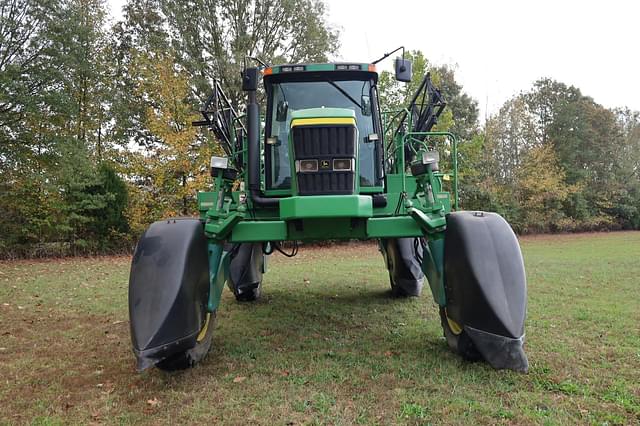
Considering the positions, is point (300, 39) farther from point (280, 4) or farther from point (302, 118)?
point (302, 118)

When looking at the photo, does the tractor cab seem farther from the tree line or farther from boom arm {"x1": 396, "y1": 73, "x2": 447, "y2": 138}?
the tree line

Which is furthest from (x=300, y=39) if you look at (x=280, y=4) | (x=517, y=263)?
(x=517, y=263)

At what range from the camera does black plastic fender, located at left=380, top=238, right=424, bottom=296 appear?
6938mm

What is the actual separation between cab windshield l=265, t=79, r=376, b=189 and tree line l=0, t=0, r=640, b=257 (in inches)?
504

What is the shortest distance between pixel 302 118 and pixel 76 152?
46.8 ft

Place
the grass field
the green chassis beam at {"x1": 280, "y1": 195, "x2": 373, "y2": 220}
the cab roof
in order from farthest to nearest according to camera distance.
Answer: the cab roof < the green chassis beam at {"x1": 280, "y1": 195, "x2": 373, "y2": 220} < the grass field

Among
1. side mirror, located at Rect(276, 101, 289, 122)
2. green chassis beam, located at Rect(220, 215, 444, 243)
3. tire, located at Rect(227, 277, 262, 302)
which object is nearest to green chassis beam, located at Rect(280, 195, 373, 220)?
green chassis beam, located at Rect(220, 215, 444, 243)

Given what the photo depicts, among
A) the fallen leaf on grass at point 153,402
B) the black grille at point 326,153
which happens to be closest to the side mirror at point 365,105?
the black grille at point 326,153

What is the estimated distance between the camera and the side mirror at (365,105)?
200 inches

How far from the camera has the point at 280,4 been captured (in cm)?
2241

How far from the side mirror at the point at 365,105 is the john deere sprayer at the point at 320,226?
11 millimetres

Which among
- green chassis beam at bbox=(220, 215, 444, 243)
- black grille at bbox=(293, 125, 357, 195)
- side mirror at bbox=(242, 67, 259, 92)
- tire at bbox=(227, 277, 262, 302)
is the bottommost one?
tire at bbox=(227, 277, 262, 302)

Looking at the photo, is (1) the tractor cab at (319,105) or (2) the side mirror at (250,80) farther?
(1) the tractor cab at (319,105)

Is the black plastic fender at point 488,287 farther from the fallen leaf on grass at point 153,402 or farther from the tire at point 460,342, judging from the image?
the fallen leaf on grass at point 153,402
